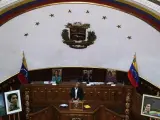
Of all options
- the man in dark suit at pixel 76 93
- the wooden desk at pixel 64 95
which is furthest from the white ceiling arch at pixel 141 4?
the man in dark suit at pixel 76 93

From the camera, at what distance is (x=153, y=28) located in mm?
15094

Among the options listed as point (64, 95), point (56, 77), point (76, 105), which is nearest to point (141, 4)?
point (76, 105)

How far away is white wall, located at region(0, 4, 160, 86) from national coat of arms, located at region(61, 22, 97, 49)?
26 centimetres

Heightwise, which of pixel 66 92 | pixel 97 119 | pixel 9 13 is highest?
pixel 9 13

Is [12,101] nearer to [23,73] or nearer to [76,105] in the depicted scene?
[23,73]

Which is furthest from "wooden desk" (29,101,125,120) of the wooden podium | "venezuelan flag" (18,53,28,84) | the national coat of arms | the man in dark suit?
the national coat of arms

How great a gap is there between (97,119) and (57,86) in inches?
105

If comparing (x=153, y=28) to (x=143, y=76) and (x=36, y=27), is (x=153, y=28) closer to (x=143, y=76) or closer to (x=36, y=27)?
(x=143, y=76)

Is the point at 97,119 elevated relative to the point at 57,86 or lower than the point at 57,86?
lower

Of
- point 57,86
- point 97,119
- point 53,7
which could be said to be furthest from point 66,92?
point 53,7

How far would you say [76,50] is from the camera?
57.6 ft

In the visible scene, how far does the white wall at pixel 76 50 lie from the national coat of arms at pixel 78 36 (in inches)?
10.1

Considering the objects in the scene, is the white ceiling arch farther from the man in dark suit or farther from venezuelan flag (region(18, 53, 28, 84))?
the man in dark suit

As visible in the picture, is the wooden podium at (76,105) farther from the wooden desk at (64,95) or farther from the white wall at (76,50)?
the white wall at (76,50)
